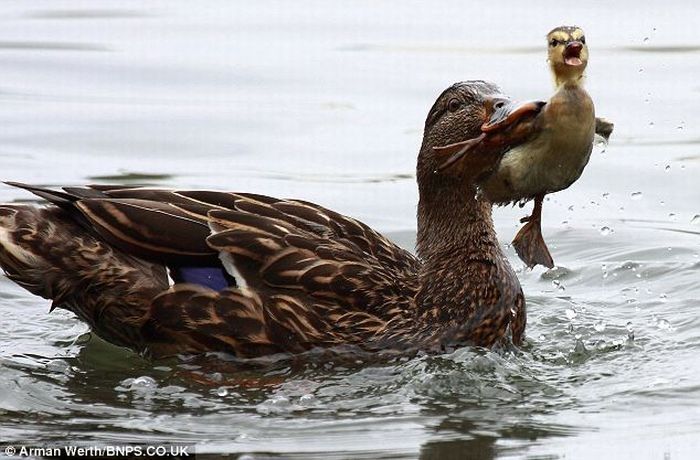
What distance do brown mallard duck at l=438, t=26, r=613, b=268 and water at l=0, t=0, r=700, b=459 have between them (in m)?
0.90

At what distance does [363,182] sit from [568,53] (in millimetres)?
5102

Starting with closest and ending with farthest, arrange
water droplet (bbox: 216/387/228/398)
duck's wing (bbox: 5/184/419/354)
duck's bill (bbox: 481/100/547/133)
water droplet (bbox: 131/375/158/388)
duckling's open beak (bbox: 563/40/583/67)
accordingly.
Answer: duckling's open beak (bbox: 563/40/583/67) → duck's bill (bbox: 481/100/547/133) → water droplet (bbox: 216/387/228/398) → water droplet (bbox: 131/375/158/388) → duck's wing (bbox: 5/184/419/354)

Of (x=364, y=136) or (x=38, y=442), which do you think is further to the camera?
(x=364, y=136)

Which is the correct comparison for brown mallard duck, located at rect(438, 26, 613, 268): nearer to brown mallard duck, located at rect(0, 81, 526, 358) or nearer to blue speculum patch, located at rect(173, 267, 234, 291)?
brown mallard duck, located at rect(0, 81, 526, 358)

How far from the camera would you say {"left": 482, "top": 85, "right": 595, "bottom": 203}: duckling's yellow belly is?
842 cm

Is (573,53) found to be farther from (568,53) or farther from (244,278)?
(244,278)

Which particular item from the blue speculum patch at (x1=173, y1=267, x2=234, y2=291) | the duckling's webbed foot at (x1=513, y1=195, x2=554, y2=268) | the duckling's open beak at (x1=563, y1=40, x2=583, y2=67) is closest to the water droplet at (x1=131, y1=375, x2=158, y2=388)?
the blue speculum patch at (x1=173, y1=267, x2=234, y2=291)

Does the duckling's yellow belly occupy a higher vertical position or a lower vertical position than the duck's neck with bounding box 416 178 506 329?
higher

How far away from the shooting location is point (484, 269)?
9633 millimetres

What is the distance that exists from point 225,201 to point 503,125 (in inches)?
65.4

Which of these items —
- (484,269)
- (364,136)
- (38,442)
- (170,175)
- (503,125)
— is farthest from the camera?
(364,136)

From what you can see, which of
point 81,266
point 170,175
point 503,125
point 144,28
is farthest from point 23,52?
point 503,125

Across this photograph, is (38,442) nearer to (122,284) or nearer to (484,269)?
(122,284)

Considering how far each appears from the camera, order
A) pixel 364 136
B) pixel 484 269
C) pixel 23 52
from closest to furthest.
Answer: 1. pixel 484 269
2. pixel 364 136
3. pixel 23 52
